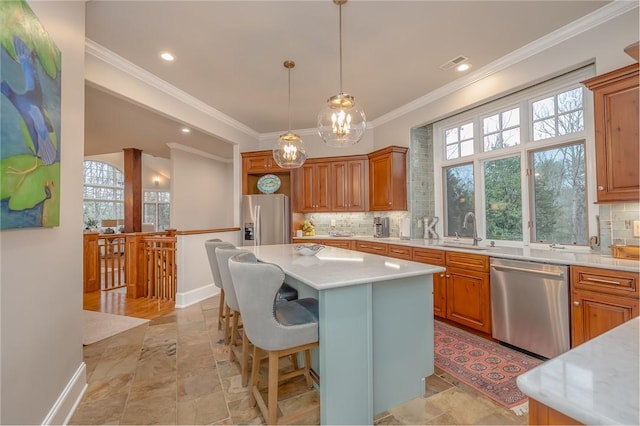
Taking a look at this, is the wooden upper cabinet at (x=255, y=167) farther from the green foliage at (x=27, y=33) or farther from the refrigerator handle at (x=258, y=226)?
the green foliage at (x=27, y=33)

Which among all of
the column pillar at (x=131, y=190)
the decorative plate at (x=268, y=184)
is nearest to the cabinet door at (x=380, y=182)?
the decorative plate at (x=268, y=184)

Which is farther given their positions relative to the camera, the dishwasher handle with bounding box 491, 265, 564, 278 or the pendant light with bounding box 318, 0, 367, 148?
the pendant light with bounding box 318, 0, 367, 148

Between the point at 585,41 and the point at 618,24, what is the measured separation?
0.21 metres

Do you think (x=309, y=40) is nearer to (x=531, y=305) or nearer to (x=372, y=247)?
(x=372, y=247)

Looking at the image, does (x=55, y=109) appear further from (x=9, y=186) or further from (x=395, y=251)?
(x=395, y=251)

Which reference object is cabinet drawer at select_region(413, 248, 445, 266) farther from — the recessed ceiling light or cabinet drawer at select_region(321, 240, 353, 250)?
the recessed ceiling light

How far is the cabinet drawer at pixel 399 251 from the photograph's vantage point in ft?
12.2

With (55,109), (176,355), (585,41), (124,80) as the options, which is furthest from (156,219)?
(585,41)

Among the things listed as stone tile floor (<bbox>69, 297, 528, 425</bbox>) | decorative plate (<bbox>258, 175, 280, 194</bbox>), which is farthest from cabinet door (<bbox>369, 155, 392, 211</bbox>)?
stone tile floor (<bbox>69, 297, 528, 425</bbox>)

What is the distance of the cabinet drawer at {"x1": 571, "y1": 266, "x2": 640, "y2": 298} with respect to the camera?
6.17 feet

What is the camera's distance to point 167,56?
2.94 metres

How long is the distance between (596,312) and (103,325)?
15.7 ft

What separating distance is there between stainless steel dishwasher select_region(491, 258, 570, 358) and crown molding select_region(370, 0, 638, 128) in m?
2.14

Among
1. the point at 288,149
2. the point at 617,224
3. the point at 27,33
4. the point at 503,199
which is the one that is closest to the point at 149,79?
the point at 288,149
